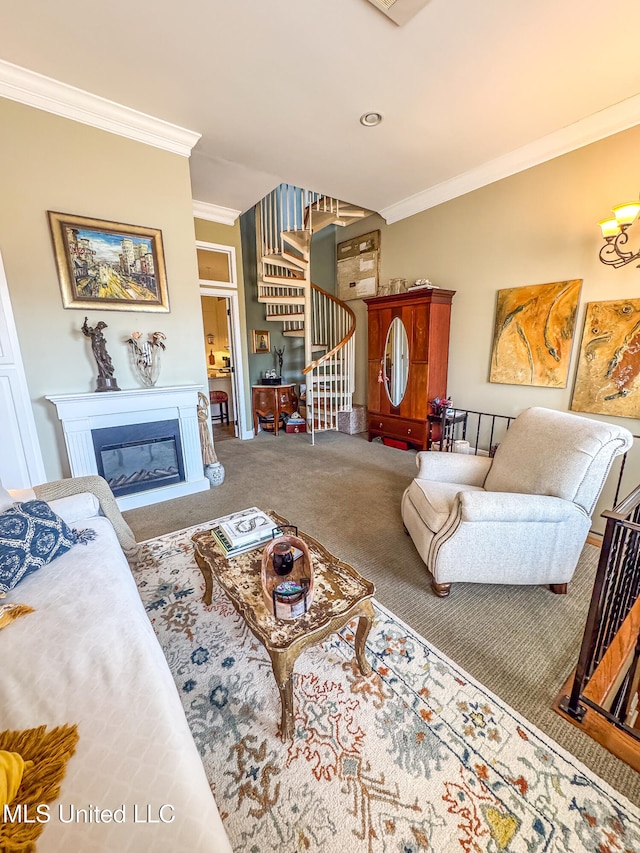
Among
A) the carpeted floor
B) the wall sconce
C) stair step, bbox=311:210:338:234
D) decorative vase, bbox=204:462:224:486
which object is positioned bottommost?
the carpeted floor

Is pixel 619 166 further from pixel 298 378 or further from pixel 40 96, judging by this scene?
pixel 298 378

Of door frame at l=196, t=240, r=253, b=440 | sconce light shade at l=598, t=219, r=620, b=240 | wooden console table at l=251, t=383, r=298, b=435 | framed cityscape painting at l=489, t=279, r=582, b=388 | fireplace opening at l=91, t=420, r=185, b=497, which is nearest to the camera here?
sconce light shade at l=598, t=219, r=620, b=240

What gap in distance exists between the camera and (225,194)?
13.8 feet

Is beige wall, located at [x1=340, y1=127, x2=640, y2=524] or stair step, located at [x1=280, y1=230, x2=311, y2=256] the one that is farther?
stair step, located at [x1=280, y1=230, x2=311, y2=256]

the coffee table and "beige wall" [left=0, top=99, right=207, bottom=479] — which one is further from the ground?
"beige wall" [left=0, top=99, right=207, bottom=479]

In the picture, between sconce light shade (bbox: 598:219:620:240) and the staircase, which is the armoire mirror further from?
sconce light shade (bbox: 598:219:620:240)

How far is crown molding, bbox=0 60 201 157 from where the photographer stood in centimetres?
234

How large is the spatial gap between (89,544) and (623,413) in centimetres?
398

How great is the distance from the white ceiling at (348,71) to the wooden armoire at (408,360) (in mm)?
1435

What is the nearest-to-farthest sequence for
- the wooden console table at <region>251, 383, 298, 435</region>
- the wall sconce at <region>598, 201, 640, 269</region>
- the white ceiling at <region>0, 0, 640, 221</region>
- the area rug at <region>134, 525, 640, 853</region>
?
the area rug at <region>134, 525, 640, 853</region>, the white ceiling at <region>0, 0, 640, 221</region>, the wall sconce at <region>598, 201, 640, 269</region>, the wooden console table at <region>251, 383, 298, 435</region>

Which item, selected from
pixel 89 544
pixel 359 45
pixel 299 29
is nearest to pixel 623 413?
pixel 359 45

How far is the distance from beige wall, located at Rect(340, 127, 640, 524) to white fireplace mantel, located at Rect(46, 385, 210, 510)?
10.3 ft

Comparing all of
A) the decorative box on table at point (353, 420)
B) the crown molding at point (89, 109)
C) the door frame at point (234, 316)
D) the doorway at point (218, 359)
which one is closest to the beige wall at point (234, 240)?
the door frame at point (234, 316)

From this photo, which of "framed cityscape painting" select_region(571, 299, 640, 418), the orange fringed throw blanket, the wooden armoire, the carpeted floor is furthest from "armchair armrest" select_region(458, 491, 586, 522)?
the wooden armoire
